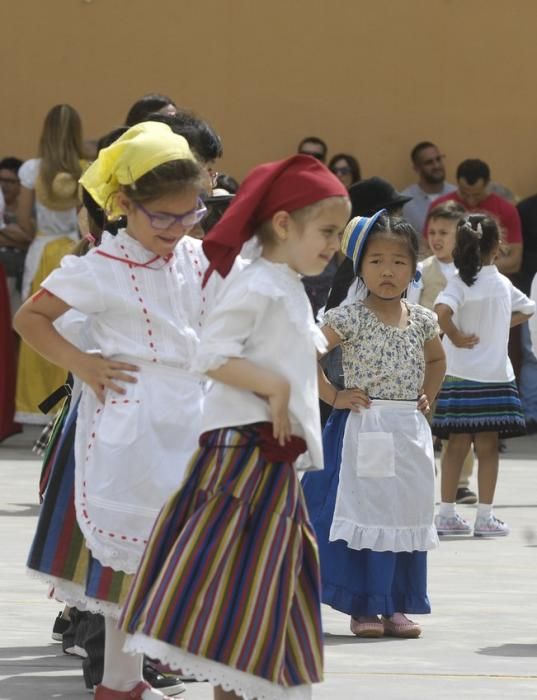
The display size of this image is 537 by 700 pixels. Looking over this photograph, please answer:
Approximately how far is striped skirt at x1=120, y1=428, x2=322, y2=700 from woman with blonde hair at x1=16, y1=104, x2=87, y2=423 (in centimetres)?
684

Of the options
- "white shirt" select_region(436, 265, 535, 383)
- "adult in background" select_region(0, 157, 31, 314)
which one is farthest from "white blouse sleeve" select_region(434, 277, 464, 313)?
"adult in background" select_region(0, 157, 31, 314)

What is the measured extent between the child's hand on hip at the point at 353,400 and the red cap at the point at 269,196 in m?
1.97

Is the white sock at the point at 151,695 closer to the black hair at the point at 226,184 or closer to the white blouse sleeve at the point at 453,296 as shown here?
the black hair at the point at 226,184

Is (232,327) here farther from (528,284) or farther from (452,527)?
(528,284)

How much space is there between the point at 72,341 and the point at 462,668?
1600mm

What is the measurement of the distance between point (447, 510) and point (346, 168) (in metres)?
4.82

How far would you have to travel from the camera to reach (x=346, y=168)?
1336 centimetres

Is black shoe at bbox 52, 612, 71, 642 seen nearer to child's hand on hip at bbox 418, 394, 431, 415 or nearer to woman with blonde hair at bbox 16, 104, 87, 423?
child's hand on hip at bbox 418, 394, 431, 415

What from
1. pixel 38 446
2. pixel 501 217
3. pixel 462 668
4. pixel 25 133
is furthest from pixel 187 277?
pixel 25 133

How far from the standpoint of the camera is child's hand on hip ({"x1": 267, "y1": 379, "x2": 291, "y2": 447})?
4305mm

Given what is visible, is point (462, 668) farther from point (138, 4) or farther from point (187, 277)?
point (138, 4)

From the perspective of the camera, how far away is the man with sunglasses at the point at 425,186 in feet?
44.7

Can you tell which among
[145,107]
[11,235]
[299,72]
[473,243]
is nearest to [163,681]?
[145,107]

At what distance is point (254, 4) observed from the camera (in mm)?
14367
